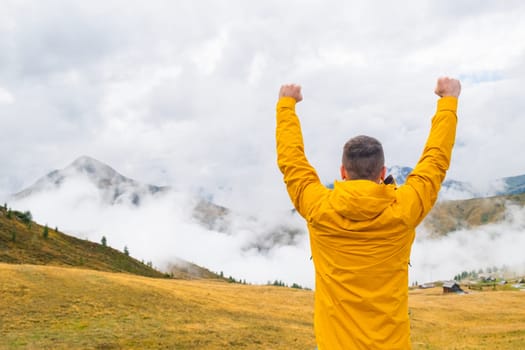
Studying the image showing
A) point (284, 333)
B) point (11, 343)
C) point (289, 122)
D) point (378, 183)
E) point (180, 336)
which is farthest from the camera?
point (284, 333)

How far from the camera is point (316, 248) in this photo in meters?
4.53

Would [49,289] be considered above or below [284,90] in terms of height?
below

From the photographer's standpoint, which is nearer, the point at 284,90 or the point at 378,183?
the point at 378,183

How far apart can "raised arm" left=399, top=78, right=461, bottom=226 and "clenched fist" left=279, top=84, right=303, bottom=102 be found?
1.43 metres

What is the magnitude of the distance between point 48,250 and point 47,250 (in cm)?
26

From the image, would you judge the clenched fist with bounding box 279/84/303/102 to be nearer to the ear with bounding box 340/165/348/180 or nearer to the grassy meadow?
the ear with bounding box 340/165/348/180

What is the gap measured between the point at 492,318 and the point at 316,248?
182 ft

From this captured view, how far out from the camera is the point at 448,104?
467cm

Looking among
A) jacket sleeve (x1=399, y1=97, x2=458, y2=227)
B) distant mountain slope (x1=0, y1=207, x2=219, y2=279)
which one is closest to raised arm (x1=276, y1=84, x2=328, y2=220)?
jacket sleeve (x1=399, y1=97, x2=458, y2=227)

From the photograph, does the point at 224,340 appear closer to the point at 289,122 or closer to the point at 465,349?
the point at 465,349

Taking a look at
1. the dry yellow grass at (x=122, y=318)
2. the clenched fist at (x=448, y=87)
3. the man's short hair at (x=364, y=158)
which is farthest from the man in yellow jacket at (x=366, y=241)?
the dry yellow grass at (x=122, y=318)

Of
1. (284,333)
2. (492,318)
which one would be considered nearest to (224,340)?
(284,333)

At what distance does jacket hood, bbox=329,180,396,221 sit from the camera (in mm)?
4090

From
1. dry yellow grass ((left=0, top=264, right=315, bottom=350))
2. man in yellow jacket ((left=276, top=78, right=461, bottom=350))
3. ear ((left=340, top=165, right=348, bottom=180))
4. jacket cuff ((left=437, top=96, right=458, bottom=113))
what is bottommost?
dry yellow grass ((left=0, top=264, right=315, bottom=350))
